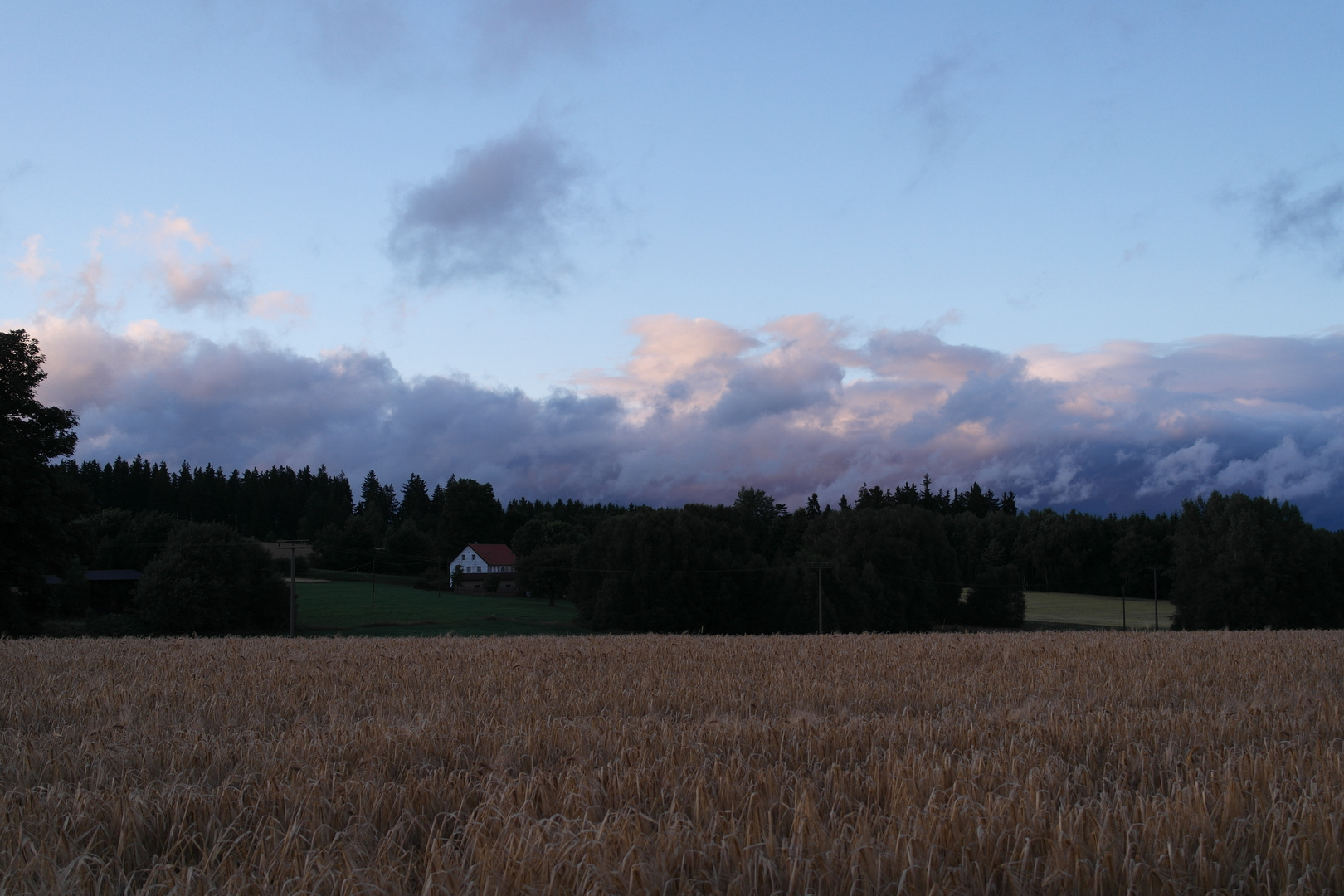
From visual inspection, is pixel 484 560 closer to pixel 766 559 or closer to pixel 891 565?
pixel 766 559

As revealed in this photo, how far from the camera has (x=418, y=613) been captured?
76.2 meters

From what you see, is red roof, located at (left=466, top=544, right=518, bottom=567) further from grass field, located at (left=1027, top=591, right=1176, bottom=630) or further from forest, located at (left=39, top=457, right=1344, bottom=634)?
grass field, located at (left=1027, top=591, right=1176, bottom=630)

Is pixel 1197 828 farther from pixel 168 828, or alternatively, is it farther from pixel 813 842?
pixel 168 828

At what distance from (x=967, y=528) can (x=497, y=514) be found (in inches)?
3086

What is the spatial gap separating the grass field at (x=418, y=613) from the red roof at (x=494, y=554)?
27530mm

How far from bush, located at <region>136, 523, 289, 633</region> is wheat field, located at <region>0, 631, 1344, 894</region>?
56805 mm

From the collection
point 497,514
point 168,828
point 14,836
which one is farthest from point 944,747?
point 497,514

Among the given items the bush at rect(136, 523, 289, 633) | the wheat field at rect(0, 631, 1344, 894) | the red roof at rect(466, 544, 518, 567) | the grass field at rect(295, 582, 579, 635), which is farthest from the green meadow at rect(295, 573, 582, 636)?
the wheat field at rect(0, 631, 1344, 894)

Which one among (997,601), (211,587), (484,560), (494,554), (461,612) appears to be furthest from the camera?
(494,554)

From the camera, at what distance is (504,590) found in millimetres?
111312

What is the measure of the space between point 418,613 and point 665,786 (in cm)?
7560

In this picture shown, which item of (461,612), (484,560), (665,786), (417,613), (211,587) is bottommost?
(461,612)

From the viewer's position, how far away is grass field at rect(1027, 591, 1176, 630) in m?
83.2

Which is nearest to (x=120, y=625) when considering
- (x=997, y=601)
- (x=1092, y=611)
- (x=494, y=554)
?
(x=494, y=554)
